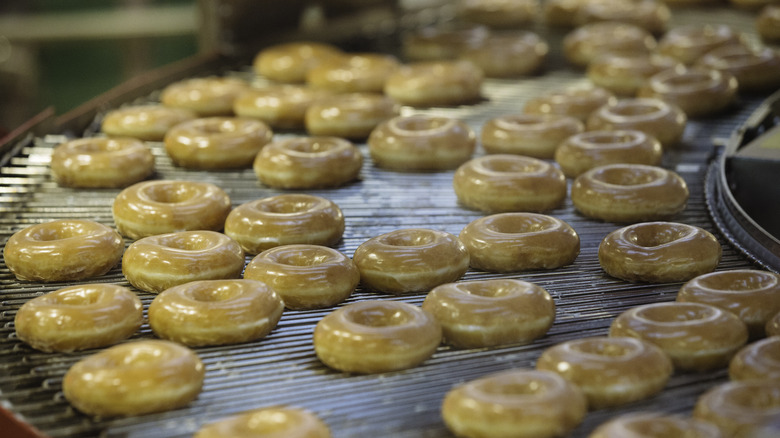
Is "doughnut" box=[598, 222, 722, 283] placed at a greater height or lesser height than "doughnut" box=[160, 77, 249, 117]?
lesser

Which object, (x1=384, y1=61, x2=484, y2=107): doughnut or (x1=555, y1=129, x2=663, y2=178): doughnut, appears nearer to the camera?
(x1=555, y1=129, x2=663, y2=178): doughnut

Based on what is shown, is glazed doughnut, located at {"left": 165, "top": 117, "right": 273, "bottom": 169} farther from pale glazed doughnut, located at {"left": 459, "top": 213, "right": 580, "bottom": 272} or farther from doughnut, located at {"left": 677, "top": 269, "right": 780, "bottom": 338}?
doughnut, located at {"left": 677, "top": 269, "right": 780, "bottom": 338}

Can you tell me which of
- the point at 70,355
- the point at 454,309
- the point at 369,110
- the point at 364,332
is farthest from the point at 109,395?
the point at 369,110

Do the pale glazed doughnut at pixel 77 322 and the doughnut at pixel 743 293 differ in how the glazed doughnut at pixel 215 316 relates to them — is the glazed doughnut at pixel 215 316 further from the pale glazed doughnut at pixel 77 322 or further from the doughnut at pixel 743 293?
the doughnut at pixel 743 293

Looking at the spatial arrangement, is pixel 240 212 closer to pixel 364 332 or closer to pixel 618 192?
pixel 364 332

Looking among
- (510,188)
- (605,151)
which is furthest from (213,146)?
(605,151)

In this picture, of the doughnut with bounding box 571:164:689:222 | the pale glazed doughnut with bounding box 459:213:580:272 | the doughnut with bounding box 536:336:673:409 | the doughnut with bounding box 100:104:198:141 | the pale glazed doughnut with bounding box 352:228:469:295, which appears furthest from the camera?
the doughnut with bounding box 100:104:198:141

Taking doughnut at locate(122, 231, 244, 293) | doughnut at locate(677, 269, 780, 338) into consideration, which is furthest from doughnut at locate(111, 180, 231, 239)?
doughnut at locate(677, 269, 780, 338)
